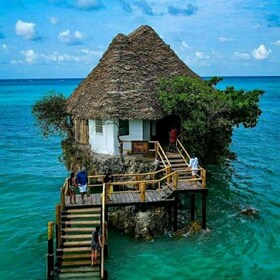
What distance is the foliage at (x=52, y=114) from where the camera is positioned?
34750 millimetres

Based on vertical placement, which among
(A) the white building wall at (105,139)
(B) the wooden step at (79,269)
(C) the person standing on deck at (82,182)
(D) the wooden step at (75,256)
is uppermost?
(A) the white building wall at (105,139)

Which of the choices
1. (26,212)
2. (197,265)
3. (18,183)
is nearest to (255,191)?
(197,265)

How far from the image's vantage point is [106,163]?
93.2 ft

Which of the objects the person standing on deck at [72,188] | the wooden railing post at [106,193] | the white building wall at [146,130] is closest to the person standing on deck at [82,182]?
the person standing on deck at [72,188]

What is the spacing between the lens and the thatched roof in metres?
28.7

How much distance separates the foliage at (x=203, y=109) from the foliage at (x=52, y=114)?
9169 millimetres

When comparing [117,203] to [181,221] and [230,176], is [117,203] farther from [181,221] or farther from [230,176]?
[230,176]

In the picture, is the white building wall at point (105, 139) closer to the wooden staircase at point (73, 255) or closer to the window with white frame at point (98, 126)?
the window with white frame at point (98, 126)

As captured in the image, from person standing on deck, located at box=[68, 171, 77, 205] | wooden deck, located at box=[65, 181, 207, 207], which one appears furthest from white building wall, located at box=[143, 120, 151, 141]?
person standing on deck, located at box=[68, 171, 77, 205]

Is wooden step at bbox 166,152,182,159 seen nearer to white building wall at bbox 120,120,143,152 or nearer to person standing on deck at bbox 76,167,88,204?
white building wall at bbox 120,120,143,152

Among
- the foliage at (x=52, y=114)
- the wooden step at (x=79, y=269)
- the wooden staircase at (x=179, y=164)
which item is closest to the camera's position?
the wooden step at (x=79, y=269)

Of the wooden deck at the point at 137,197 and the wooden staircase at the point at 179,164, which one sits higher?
the wooden staircase at the point at 179,164

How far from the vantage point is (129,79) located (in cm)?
3016

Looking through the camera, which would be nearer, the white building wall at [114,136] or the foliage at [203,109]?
the foliage at [203,109]
